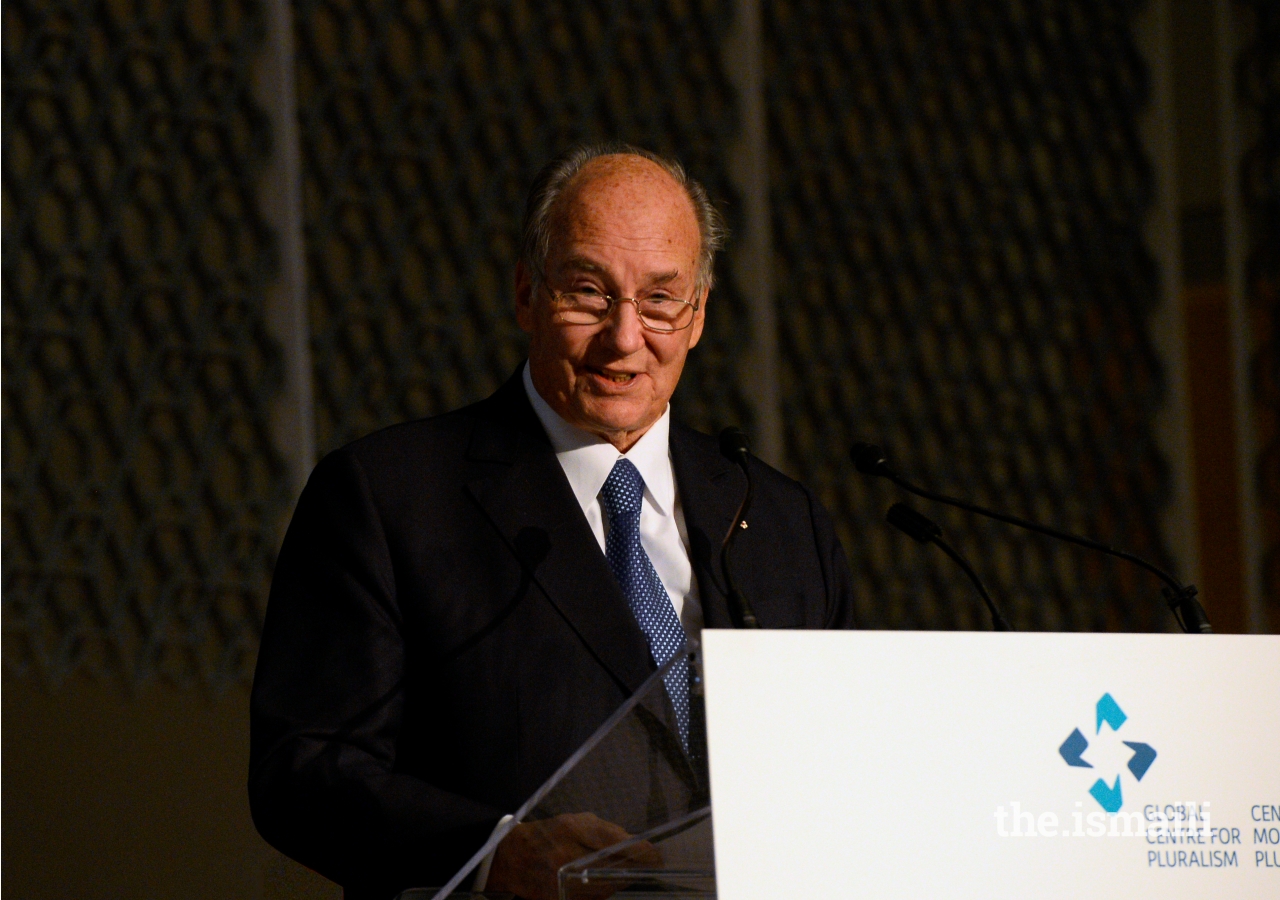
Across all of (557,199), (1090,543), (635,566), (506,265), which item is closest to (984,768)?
(1090,543)

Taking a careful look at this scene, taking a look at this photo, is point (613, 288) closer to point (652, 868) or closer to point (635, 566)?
point (635, 566)

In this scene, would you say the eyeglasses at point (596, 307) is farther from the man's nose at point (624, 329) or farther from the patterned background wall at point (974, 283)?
the patterned background wall at point (974, 283)

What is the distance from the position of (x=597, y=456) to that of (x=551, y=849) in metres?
0.76

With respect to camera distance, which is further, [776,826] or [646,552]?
[646,552]

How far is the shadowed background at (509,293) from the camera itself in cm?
385

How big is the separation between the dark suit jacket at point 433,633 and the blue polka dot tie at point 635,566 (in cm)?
3

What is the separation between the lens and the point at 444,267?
14.3 feet

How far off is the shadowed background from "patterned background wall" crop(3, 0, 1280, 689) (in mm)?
11

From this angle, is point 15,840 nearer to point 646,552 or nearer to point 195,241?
point 195,241

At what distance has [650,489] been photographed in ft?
6.33

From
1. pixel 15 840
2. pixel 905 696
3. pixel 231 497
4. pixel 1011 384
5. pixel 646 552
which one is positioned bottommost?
pixel 15 840

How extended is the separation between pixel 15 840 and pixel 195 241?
1483 millimetres

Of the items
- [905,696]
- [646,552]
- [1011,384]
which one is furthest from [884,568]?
[905,696]

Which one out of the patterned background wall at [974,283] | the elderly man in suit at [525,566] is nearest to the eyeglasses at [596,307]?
the elderly man in suit at [525,566]
